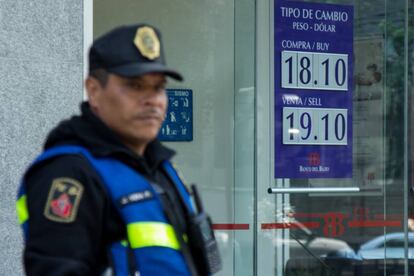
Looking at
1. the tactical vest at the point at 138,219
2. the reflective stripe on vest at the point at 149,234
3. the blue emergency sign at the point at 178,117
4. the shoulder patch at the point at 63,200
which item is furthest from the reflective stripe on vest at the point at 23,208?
the blue emergency sign at the point at 178,117

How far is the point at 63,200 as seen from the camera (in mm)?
2078

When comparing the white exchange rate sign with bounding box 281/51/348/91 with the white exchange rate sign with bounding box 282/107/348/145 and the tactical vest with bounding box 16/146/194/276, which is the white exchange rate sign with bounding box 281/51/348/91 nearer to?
the white exchange rate sign with bounding box 282/107/348/145

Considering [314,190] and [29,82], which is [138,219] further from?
[314,190]

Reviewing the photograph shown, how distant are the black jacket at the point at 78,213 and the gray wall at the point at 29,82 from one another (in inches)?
99.5

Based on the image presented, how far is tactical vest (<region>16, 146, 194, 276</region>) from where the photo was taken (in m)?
2.17

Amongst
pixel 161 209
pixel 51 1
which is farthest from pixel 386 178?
pixel 161 209

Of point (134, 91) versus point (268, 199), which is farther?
point (268, 199)

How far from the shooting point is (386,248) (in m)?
6.87

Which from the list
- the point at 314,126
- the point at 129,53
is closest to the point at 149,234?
the point at 129,53

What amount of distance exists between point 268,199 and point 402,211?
1201 millimetres

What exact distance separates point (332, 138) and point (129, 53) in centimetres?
453

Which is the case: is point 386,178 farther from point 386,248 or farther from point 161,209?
point 161,209

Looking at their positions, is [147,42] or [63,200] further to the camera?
[147,42]

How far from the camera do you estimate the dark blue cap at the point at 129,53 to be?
2.24m
